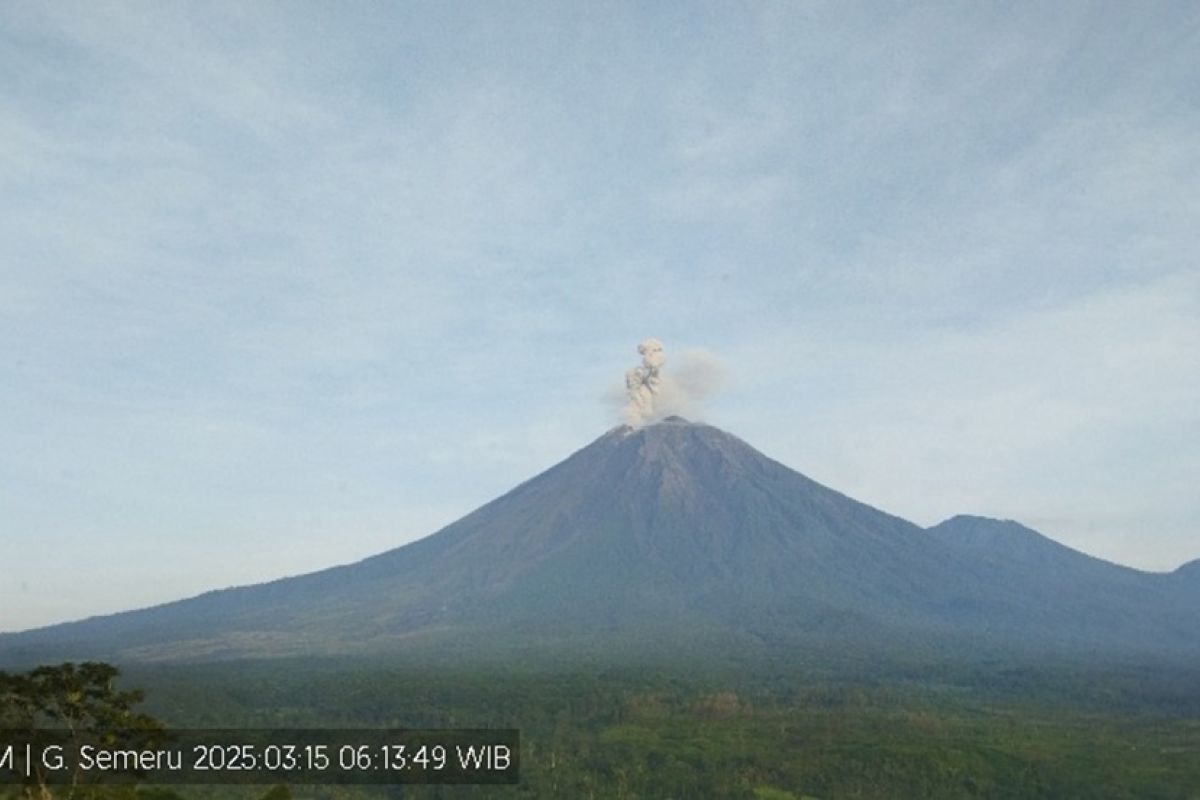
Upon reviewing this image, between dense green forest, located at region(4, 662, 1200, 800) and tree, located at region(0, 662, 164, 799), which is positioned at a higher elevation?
tree, located at region(0, 662, 164, 799)

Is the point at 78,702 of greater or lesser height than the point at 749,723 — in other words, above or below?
above

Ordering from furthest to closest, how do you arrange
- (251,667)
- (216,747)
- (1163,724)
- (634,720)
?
(251,667), (1163,724), (634,720), (216,747)

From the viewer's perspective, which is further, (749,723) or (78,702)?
(749,723)

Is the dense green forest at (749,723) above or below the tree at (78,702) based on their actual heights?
below

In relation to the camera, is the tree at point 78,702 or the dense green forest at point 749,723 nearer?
the tree at point 78,702

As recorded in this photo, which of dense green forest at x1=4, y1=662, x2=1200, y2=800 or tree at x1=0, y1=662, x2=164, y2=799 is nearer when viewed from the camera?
tree at x1=0, y1=662, x2=164, y2=799

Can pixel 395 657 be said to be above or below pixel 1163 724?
above

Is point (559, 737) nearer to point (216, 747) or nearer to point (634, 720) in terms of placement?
point (634, 720)

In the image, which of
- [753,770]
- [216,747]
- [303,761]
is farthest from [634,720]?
[216,747]
